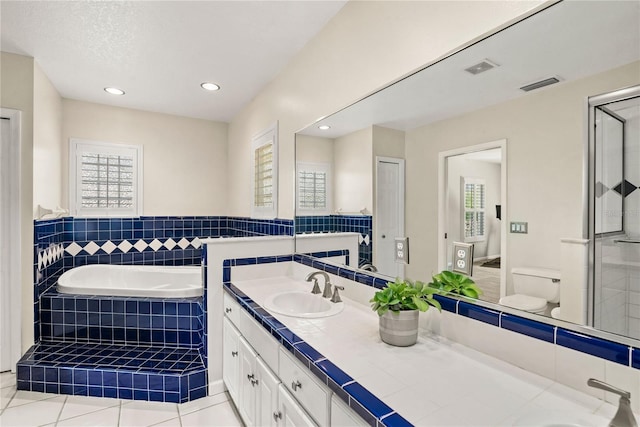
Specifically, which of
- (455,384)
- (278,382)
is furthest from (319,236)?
(455,384)

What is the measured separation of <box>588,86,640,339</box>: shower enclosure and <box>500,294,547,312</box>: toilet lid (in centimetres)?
12

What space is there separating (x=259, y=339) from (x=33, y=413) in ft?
5.83

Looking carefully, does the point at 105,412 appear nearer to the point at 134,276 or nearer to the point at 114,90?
the point at 134,276

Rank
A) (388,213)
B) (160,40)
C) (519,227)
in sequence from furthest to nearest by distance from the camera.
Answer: (160,40) → (388,213) → (519,227)

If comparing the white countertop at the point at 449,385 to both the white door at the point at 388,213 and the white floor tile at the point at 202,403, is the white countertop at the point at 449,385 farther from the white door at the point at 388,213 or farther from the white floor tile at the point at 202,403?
the white floor tile at the point at 202,403

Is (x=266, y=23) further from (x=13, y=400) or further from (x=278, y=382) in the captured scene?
(x=13, y=400)

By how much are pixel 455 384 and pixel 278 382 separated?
2.38 ft

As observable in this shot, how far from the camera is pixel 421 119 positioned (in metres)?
1.40

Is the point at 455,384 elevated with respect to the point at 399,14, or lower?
lower

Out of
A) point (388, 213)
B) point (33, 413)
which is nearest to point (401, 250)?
point (388, 213)

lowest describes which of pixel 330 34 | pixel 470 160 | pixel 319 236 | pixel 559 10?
pixel 319 236

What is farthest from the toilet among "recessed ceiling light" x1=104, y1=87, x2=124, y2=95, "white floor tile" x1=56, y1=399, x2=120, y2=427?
"recessed ceiling light" x1=104, y1=87, x2=124, y2=95

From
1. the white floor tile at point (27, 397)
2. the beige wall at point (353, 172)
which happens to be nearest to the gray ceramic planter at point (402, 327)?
the beige wall at point (353, 172)

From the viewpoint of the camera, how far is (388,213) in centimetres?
160
